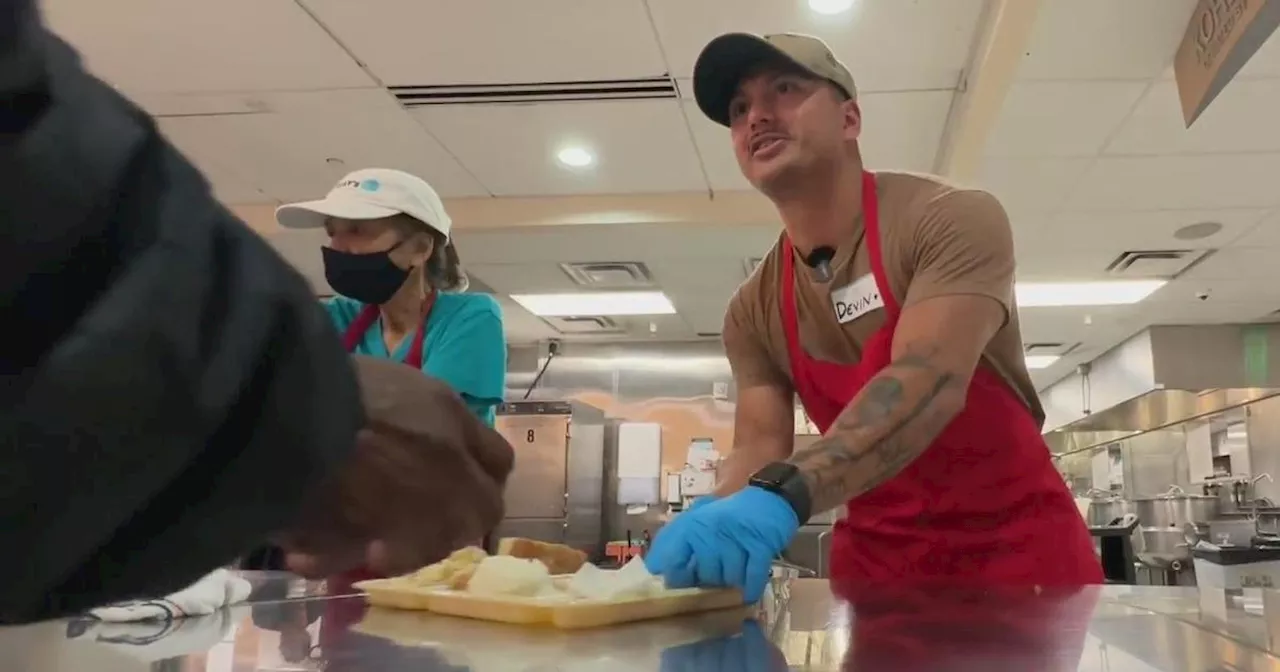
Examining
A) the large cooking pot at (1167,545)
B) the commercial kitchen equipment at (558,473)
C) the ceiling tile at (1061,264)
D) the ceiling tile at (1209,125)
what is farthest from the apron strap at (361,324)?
the large cooking pot at (1167,545)

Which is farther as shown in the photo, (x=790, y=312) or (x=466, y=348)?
(x=466, y=348)

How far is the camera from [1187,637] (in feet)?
2.28

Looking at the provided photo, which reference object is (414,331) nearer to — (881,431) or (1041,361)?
(881,431)

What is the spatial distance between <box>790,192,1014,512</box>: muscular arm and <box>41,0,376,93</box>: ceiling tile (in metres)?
2.07

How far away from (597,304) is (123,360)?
5.66 meters

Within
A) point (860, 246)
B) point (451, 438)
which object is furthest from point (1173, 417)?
point (451, 438)

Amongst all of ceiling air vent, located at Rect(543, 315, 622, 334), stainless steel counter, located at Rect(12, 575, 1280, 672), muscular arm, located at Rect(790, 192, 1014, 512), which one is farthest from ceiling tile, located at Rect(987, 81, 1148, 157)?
ceiling air vent, located at Rect(543, 315, 622, 334)

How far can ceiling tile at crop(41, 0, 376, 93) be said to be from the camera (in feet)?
8.77

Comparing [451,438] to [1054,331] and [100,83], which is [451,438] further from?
[1054,331]

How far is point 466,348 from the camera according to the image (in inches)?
64.4

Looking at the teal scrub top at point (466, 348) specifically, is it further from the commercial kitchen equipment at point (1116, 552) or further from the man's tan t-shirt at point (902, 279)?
the commercial kitchen equipment at point (1116, 552)

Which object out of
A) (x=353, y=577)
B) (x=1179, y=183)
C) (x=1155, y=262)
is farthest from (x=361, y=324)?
(x=1155, y=262)

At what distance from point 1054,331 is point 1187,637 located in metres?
6.02

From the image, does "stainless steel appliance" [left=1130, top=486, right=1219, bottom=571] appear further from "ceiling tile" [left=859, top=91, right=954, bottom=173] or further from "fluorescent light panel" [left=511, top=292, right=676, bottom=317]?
"fluorescent light panel" [left=511, top=292, right=676, bottom=317]
